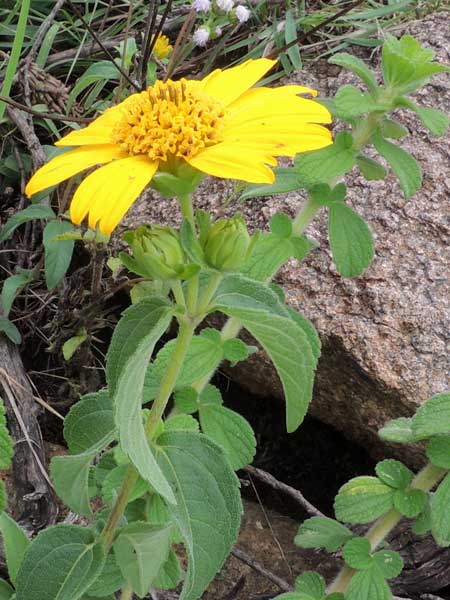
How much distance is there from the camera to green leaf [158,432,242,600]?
0.87 meters

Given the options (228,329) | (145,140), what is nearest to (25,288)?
(228,329)

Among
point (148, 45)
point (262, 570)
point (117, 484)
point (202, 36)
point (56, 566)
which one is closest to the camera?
point (56, 566)

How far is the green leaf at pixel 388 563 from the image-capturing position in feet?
3.82

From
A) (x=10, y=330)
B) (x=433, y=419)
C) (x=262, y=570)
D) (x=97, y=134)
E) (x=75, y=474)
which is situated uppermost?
(x=97, y=134)

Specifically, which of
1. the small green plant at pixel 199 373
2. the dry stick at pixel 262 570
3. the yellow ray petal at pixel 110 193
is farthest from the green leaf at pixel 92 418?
the dry stick at pixel 262 570

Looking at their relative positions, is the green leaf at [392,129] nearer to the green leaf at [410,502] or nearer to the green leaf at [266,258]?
the green leaf at [266,258]

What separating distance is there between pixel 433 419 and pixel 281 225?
34 centimetres

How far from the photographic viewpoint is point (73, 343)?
164 centimetres

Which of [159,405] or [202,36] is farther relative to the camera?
[202,36]

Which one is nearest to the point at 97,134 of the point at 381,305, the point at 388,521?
the point at 388,521

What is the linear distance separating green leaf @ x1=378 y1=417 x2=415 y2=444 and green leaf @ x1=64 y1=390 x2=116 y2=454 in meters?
0.43

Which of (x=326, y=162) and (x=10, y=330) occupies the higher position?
(x=326, y=162)

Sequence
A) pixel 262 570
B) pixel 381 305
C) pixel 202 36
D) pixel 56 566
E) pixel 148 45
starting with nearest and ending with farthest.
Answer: pixel 56 566
pixel 262 570
pixel 381 305
pixel 148 45
pixel 202 36

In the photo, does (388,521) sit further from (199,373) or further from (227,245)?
(227,245)
